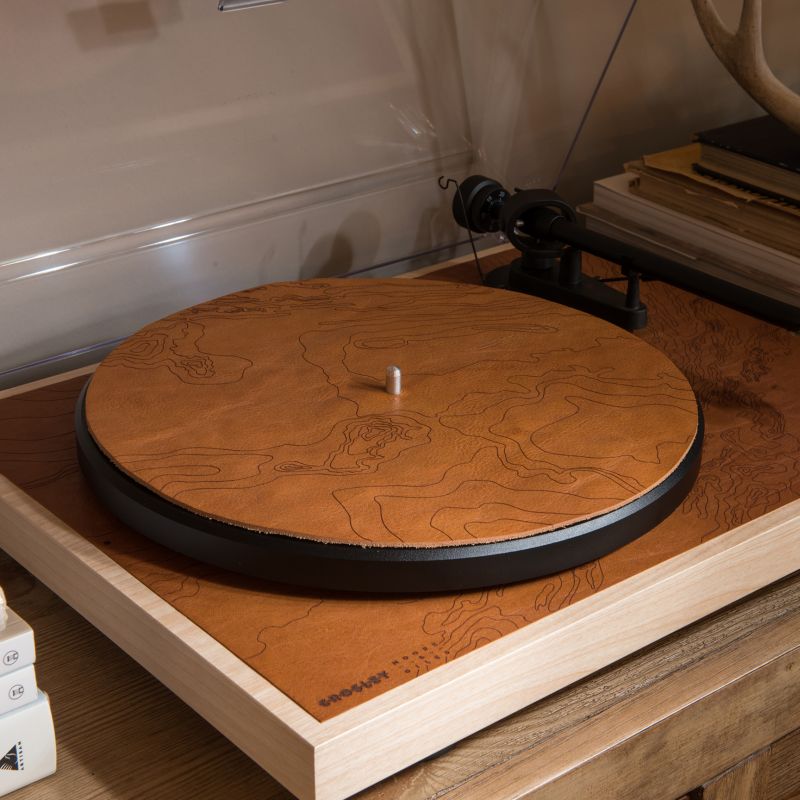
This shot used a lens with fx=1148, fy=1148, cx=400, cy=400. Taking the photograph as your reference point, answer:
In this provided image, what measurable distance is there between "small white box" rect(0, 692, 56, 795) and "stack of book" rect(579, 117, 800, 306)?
0.78 metres

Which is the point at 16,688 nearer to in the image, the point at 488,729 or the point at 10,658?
the point at 10,658

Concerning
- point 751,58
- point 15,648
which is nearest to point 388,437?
point 15,648

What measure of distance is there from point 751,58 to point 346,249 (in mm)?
466

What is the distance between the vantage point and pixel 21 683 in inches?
25.9

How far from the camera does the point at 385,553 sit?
2.23 feet

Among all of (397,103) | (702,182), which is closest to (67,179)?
(397,103)

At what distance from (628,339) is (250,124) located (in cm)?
44

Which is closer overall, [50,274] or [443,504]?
[443,504]

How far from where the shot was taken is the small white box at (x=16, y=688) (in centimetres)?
65

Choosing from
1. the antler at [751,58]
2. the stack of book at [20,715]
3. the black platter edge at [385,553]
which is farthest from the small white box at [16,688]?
the antler at [751,58]

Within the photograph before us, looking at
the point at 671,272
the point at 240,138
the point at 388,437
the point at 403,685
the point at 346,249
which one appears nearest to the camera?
the point at 403,685

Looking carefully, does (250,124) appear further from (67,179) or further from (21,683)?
(21,683)

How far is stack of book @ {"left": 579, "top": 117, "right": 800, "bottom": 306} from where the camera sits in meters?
1.11

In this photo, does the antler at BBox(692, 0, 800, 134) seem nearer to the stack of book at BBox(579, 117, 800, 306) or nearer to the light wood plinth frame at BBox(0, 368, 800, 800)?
the stack of book at BBox(579, 117, 800, 306)
